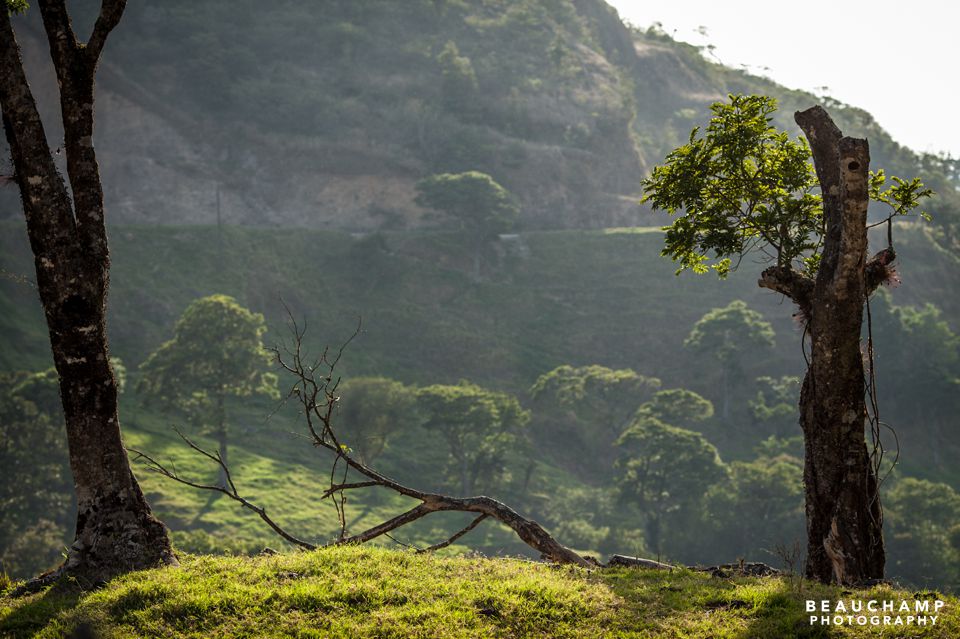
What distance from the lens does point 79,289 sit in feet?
32.4

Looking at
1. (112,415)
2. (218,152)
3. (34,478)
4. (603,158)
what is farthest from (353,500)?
(603,158)

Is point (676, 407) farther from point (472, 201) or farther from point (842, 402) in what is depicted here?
point (842, 402)

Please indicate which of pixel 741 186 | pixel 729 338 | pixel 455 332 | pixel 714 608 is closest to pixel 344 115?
pixel 455 332

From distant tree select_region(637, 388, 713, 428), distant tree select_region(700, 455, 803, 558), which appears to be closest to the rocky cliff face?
distant tree select_region(637, 388, 713, 428)

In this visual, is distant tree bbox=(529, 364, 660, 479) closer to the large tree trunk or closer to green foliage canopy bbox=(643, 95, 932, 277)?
green foliage canopy bbox=(643, 95, 932, 277)

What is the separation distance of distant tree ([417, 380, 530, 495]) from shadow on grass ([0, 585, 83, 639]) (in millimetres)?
45752

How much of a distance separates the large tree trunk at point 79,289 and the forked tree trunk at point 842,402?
8.72m

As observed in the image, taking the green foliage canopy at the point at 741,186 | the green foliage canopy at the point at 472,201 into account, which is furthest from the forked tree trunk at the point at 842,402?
the green foliage canopy at the point at 472,201

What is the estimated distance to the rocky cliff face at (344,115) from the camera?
315ft

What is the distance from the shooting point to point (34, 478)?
41188 millimetres

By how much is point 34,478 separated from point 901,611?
140 ft

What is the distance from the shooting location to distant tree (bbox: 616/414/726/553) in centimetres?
5338

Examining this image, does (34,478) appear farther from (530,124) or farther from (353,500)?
(530,124)

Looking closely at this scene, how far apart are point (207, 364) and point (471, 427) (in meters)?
17.7
